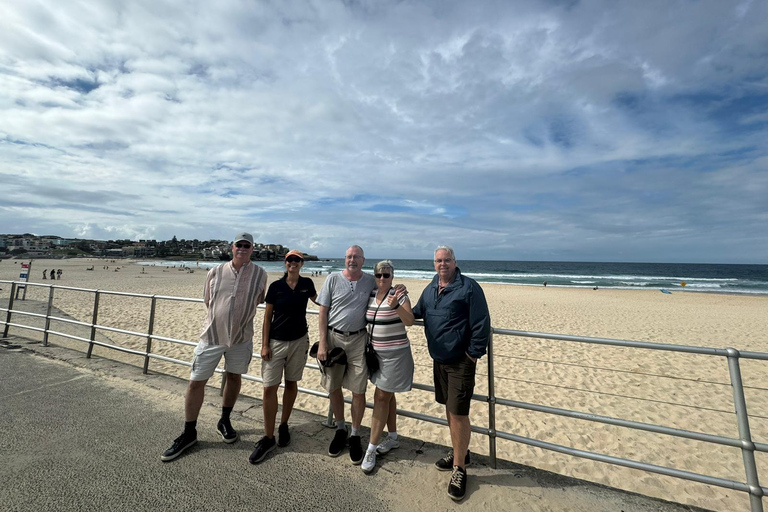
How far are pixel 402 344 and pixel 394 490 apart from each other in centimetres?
98

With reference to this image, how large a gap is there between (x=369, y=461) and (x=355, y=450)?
17cm

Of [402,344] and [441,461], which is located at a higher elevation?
[402,344]

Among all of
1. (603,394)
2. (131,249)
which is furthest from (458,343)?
(131,249)

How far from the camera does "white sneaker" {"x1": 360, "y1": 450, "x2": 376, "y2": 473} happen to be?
255cm

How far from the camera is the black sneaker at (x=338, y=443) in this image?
9.09 ft

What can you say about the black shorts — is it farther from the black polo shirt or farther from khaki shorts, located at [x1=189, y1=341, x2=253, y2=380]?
khaki shorts, located at [x1=189, y1=341, x2=253, y2=380]

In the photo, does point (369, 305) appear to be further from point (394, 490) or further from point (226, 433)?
point (226, 433)

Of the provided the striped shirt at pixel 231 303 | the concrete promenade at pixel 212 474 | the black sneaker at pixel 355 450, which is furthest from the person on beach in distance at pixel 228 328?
the black sneaker at pixel 355 450

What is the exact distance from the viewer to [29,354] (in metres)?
4.98

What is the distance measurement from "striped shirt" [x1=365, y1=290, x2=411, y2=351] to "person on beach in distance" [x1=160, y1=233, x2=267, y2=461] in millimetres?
1059

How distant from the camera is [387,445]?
9.31ft

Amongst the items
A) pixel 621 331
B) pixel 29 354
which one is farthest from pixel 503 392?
pixel 621 331

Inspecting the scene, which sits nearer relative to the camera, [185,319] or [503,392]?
[503,392]

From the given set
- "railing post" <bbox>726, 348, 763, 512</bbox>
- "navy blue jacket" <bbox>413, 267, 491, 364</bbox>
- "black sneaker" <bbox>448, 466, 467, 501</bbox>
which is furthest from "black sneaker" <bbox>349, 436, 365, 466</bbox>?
"railing post" <bbox>726, 348, 763, 512</bbox>
